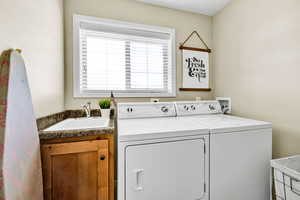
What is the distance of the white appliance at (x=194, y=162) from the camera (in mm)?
978

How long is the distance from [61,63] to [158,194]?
1.70 meters

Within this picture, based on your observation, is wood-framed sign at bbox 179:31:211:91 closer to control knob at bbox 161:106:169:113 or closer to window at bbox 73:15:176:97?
window at bbox 73:15:176:97

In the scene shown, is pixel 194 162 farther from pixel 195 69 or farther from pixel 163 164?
pixel 195 69

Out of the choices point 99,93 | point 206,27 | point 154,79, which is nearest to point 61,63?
point 99,93

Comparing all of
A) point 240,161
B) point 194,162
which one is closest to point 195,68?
point 240,161

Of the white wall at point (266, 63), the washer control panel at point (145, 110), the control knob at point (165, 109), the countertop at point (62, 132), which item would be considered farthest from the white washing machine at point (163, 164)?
the white wall at point (266, 63)

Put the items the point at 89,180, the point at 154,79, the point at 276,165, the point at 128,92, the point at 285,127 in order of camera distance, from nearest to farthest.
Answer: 1. the point at 89,180
2. the point at 276,165
3. the point at 285,127
4. the point at 128,92
5. the point at 154,79

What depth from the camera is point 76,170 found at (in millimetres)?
1002

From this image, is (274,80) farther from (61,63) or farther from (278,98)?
(61,63)

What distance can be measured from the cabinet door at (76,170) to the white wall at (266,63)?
5.72 ft

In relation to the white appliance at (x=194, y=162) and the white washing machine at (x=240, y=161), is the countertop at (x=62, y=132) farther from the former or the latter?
the white washing machine at (x=240, y=161)

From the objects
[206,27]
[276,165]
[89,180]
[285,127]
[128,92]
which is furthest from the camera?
[206,27]

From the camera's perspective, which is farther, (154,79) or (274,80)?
(154,79)

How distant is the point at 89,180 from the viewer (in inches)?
40.4
